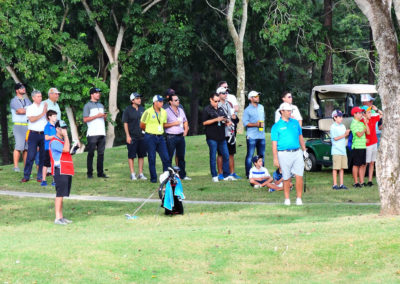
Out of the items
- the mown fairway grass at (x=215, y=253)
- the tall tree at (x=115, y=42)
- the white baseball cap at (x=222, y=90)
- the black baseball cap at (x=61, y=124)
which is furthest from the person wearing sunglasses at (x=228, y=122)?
the tall tree at (x=115, y=42)

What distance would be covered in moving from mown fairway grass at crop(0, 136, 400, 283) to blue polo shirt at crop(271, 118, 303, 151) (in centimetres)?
116

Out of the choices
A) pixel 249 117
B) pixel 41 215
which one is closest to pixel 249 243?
pixel 41 215

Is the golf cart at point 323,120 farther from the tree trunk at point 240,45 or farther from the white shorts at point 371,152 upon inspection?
the tree trunk at point 240,45

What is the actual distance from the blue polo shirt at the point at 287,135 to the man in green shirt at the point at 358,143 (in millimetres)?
3623

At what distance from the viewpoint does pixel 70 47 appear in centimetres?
3306

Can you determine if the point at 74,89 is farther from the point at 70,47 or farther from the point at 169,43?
the point at 169,43

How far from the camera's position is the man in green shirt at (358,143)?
57.3 feet

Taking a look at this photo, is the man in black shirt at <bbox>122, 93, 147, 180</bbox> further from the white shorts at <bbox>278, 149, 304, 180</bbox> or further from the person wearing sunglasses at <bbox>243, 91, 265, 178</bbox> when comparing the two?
the white shorts at <bbox>278, 149, 304, 180</bbox>

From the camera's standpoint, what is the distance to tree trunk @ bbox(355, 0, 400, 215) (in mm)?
12258

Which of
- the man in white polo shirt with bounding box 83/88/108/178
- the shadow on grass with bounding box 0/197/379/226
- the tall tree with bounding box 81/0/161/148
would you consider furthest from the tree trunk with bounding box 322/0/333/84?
the shadow on grass with bounding box 0/197/379/226

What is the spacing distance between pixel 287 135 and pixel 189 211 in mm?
2300

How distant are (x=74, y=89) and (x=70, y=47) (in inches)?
71.1

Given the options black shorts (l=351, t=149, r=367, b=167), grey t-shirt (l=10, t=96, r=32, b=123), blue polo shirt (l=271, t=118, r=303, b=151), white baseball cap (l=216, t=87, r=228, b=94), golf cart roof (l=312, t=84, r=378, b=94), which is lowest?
black shorts (l=351, t=149, r=367, b=167)

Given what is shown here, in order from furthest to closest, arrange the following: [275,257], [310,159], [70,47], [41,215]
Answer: [70,47] → [310,159] → [41,215] → [275,257]
